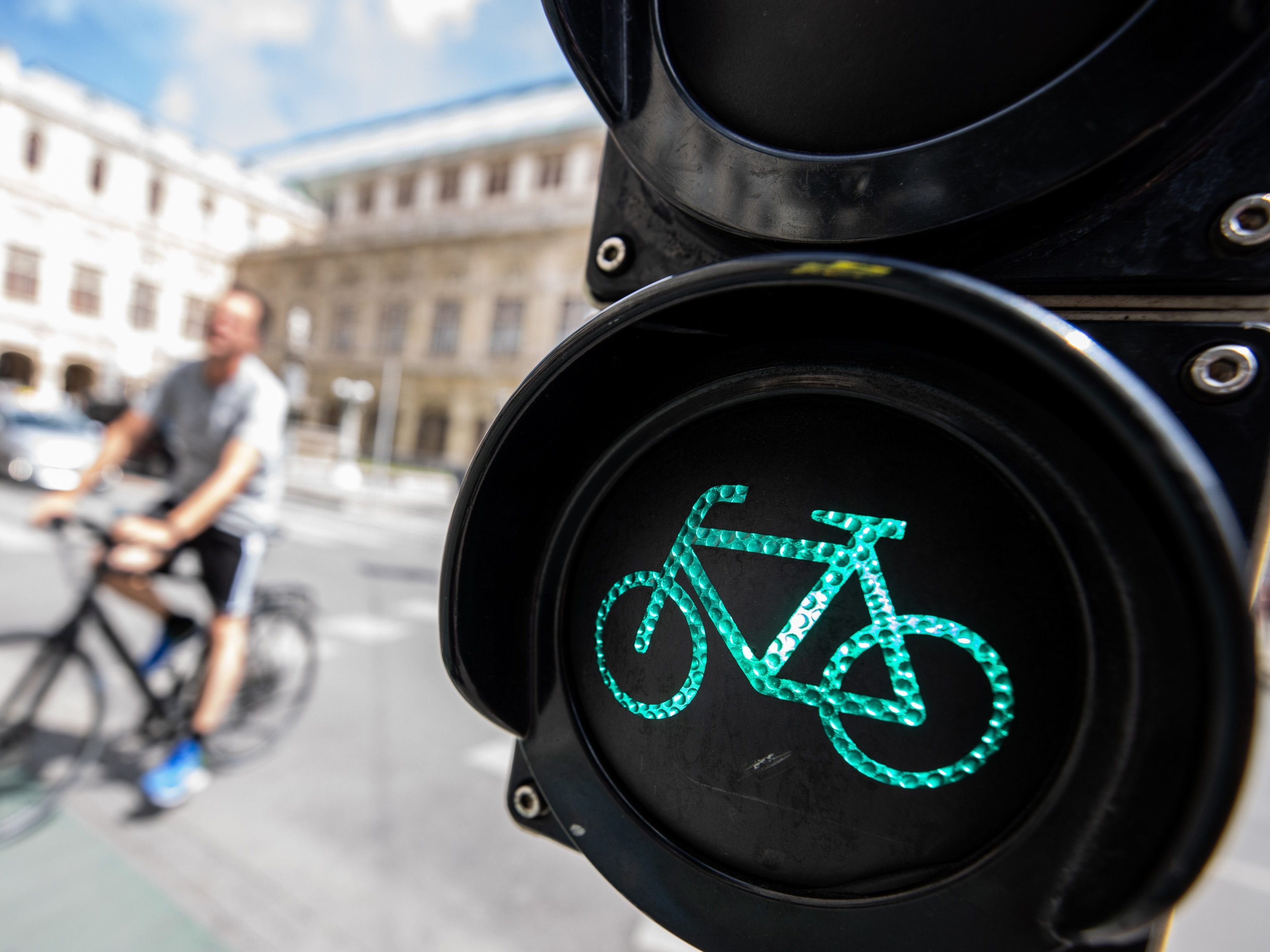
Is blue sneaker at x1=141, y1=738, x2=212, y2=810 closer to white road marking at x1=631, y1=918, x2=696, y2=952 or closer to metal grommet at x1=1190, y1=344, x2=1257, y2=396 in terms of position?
white road marking at x1=631, y1=918, x2=696, y2=952

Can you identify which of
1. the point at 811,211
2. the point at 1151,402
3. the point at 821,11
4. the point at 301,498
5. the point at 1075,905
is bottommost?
the point at 301,498

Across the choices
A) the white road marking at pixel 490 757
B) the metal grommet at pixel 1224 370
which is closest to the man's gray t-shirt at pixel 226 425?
the white road marking at pixel 490 757

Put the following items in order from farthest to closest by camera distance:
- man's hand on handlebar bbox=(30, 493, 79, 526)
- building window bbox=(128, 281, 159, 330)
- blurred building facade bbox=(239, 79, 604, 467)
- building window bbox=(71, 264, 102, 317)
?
building window bbox=(128, 281, 159, 330)
building window bbox=(71, 264, 102, 317)
blurred building facade bbox=(239, 79, 604, 467)
man's hand on handlebar bbox=(30, 493, 79, 526)

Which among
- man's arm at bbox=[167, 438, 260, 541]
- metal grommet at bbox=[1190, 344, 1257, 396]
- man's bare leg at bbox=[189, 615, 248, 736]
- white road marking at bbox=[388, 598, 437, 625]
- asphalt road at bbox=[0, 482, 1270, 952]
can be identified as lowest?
white road marking at bbox=[388, 598, 437, 625]

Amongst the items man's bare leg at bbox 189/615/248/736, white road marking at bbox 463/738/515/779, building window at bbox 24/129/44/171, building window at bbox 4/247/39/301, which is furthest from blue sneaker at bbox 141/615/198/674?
building window at bbox 24/129/44/171

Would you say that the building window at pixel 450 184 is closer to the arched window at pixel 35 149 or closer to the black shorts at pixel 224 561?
the arched window at pixel 35 149

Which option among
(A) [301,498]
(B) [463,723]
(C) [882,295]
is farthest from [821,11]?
(A) [301,498]

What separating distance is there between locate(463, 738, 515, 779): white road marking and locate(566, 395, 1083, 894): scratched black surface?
3.23 m

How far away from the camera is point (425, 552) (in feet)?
34.6

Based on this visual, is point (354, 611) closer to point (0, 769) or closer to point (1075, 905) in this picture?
point (0, 769)

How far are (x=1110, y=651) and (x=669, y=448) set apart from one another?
29 centimetres

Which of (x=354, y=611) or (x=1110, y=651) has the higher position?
(x=1110, y=651)

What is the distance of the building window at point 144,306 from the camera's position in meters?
32.9

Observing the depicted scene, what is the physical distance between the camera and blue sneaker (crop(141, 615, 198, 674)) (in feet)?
9.86
